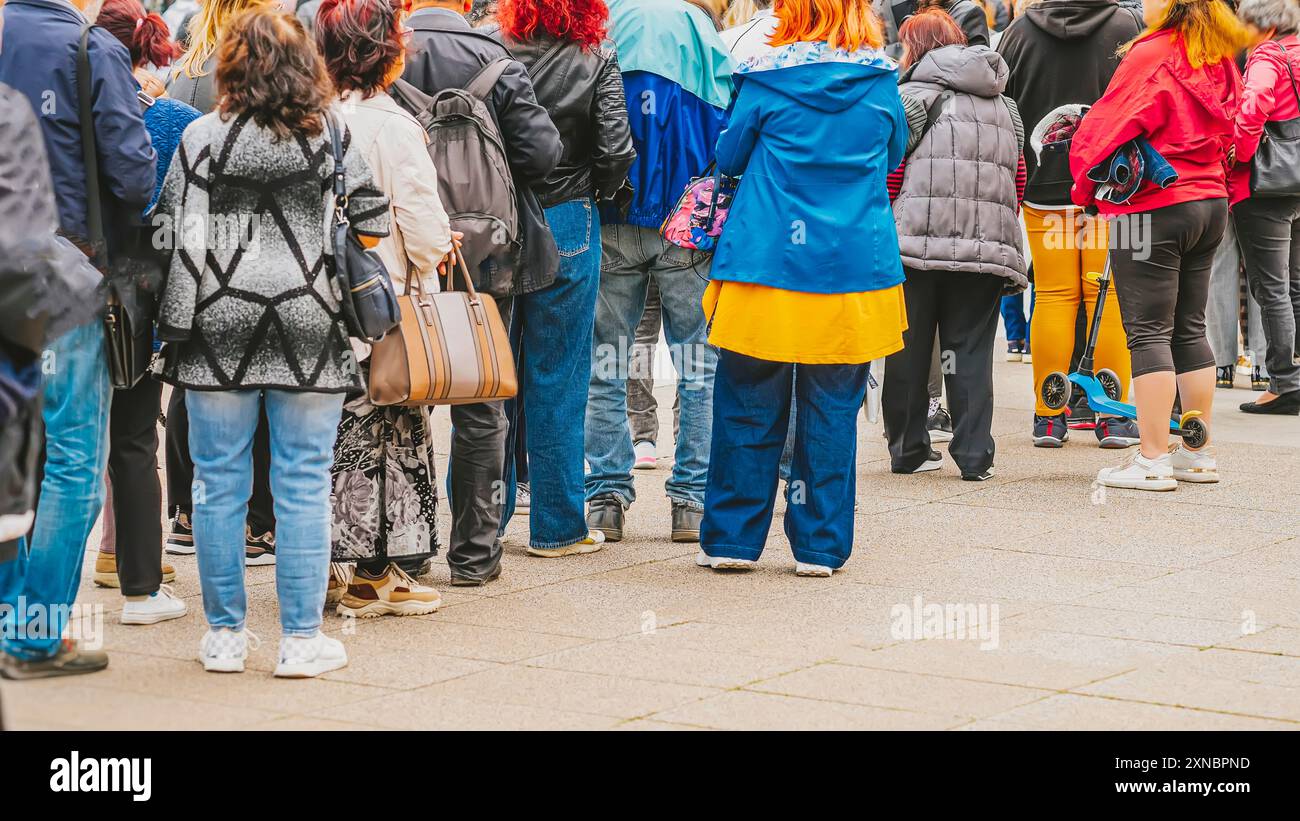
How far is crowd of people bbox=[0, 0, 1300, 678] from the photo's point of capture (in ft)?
16.1

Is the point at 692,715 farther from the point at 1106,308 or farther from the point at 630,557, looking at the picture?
the point at 1106,308

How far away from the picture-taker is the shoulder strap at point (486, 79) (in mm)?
6027

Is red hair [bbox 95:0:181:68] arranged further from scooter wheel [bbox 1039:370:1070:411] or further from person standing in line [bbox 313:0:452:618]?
scooter wheel [bbox 1039:370:1070:411]

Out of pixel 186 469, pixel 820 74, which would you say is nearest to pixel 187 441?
pixel 186 469

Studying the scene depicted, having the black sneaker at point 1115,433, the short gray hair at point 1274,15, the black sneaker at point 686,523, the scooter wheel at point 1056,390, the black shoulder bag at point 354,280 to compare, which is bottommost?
the black sneaker at point 686,523

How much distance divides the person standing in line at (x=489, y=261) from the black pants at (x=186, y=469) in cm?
75

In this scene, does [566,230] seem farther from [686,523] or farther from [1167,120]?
[1167,120]

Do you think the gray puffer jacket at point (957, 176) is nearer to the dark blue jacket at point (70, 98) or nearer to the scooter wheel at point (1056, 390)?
the scooter wheel at point (1056, 390)

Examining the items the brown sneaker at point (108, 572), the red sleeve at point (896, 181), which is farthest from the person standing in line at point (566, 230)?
the red sleeve at point (896, 181)

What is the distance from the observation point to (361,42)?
5562 millimetres

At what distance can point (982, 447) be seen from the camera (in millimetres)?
8312

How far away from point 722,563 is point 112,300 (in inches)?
99.1

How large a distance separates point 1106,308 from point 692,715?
5239mm

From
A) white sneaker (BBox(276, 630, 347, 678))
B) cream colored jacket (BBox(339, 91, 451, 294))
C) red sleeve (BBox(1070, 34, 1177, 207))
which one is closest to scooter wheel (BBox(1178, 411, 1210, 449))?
red sleeve (BBox(1070, 34, 1177, 207))
